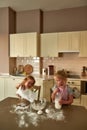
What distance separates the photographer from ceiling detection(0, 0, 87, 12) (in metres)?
4.02

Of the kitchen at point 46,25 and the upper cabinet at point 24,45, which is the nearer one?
the upper cabinet at point 24,45

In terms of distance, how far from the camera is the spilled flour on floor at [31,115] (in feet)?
4.88

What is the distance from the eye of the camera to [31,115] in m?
1.67

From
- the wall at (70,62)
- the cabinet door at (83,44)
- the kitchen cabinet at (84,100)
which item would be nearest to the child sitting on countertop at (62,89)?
the kitchen cabinet at (84,100)

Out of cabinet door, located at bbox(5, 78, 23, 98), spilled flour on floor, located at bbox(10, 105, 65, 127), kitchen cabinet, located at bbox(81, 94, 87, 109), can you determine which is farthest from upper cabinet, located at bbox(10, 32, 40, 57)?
spilled flour on floor, located at bbox(10, 105, 65, 127)

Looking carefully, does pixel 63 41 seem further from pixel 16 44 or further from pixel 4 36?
pixel 4 36

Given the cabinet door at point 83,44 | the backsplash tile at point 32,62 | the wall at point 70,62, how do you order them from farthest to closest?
the backsplash tile at point 32,62, the wall at point 70,62, the cabinet door at point 83,44

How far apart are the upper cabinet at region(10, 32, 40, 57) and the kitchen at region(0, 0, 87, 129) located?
0.19m

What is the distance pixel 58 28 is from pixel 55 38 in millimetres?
516

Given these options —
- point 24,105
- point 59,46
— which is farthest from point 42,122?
point 59,46

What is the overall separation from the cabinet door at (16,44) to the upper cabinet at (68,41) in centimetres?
104

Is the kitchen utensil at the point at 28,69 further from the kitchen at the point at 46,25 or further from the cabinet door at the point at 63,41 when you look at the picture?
the cabinet door at the point at 63,41

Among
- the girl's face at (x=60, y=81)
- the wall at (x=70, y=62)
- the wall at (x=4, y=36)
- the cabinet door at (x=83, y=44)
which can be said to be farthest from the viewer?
the wall at (x=4, y=36)

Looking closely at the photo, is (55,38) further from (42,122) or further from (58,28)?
(42,122)
